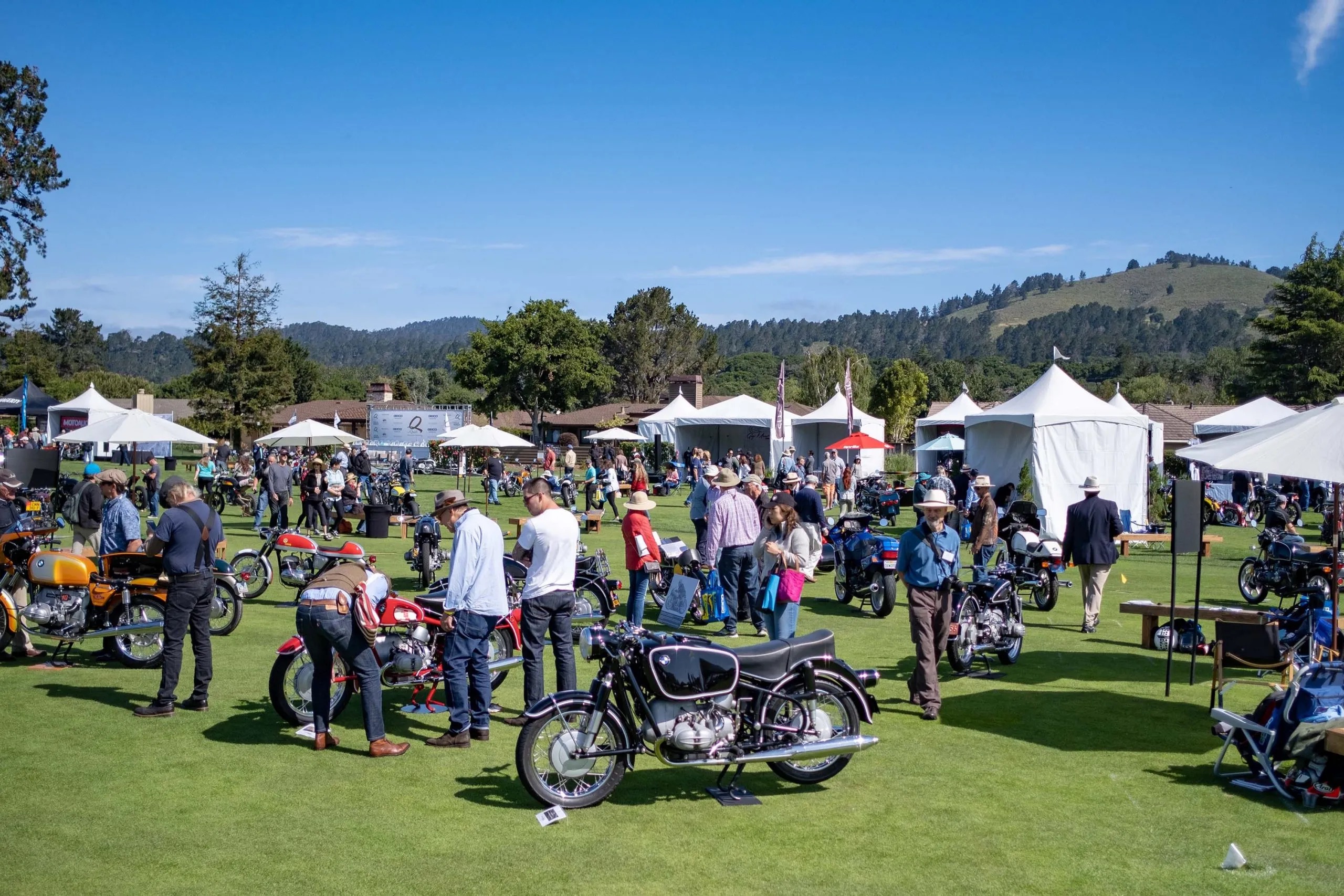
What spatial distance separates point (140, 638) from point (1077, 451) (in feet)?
60.2

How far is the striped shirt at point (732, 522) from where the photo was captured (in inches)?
432

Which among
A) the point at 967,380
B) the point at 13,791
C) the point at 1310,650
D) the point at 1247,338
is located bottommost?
the point at 13,791

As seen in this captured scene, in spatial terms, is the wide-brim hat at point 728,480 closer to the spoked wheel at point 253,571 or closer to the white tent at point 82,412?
the spoked wheel at point 253,571

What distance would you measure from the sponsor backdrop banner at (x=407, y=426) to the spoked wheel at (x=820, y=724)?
40216mm

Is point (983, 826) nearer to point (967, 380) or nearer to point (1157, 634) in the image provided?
point (1157, 634)

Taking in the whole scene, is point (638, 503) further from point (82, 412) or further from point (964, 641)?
point (82, 412)

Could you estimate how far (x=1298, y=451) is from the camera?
25.5 feet

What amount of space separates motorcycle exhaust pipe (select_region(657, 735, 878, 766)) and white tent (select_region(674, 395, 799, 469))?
27149mm

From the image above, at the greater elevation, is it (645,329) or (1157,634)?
(645,329)

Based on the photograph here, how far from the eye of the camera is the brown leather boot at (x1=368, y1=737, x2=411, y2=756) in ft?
22.4

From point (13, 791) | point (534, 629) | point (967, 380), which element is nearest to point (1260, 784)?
point (534, 629)

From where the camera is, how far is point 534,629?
7238 millimetres

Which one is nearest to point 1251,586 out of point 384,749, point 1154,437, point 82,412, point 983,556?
point 983,556

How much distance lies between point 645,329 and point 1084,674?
3546 inches
